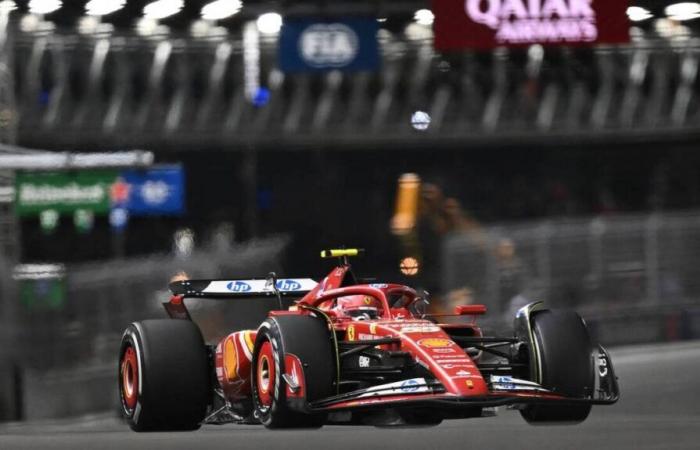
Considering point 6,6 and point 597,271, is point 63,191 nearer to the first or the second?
point 6,6

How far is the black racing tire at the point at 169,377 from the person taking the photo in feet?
33.2

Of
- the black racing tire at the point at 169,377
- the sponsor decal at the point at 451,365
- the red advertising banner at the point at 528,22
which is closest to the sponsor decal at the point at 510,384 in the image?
the sponsor decal at the point at 451,365

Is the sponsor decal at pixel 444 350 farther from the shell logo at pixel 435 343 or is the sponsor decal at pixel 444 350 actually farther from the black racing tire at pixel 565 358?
the black racing tire at pixel 565 358

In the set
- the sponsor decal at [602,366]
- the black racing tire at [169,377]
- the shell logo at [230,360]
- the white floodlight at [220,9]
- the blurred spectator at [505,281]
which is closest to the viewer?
the sponsor decal at [602,366]

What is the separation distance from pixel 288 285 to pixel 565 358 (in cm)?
223

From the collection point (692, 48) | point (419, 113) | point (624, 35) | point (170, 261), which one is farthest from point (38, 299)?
point (692, 48)

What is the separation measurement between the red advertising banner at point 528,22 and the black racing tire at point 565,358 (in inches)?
514

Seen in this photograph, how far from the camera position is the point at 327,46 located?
24.0 meters

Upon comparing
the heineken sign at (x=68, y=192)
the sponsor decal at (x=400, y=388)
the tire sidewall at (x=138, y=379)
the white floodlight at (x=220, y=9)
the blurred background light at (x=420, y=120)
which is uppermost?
the white floodlight at (x=220, y=9)

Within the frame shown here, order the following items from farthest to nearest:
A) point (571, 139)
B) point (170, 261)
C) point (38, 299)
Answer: point (571, 139) < point (170, 261) < point (38, 299)

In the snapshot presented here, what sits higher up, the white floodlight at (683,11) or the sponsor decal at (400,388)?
the white floodlight at (683,11)

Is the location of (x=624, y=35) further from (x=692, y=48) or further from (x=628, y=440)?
(x=628, y=440)

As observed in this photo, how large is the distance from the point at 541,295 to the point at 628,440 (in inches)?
530

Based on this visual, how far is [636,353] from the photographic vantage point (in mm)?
21266
